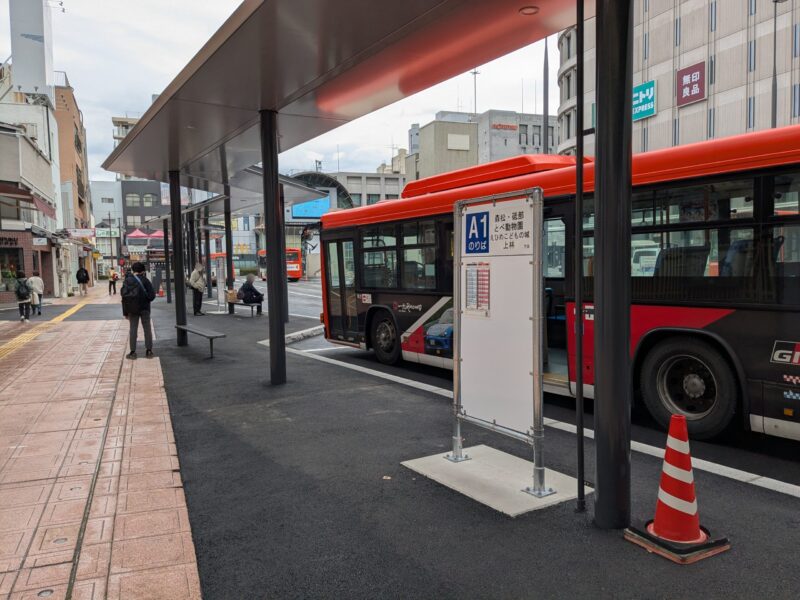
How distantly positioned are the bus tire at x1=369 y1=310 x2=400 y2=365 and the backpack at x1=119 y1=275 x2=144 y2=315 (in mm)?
4346

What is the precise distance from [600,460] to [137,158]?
1125cm

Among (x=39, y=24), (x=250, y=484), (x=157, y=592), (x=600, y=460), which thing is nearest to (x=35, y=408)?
(x=250, y=484)

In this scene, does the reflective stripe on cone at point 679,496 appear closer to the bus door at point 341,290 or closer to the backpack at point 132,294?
the bus door at point 341,290

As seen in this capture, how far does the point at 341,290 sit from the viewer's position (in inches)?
456

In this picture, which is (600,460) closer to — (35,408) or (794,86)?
(35,408)

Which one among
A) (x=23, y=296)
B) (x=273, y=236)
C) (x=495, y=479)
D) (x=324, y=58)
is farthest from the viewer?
(x=23, y=296)

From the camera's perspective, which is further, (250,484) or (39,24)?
(39,24)

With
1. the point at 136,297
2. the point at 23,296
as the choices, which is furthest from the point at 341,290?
the point at 23,296

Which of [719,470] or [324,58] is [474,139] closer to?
[324,58]

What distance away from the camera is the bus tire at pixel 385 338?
10336 millimetres

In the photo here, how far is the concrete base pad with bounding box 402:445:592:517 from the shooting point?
14.4ft

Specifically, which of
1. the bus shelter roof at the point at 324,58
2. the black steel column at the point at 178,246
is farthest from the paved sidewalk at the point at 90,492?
the bus shelter roof at the point at 324,58

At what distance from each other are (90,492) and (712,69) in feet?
161

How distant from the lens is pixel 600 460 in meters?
3.91
